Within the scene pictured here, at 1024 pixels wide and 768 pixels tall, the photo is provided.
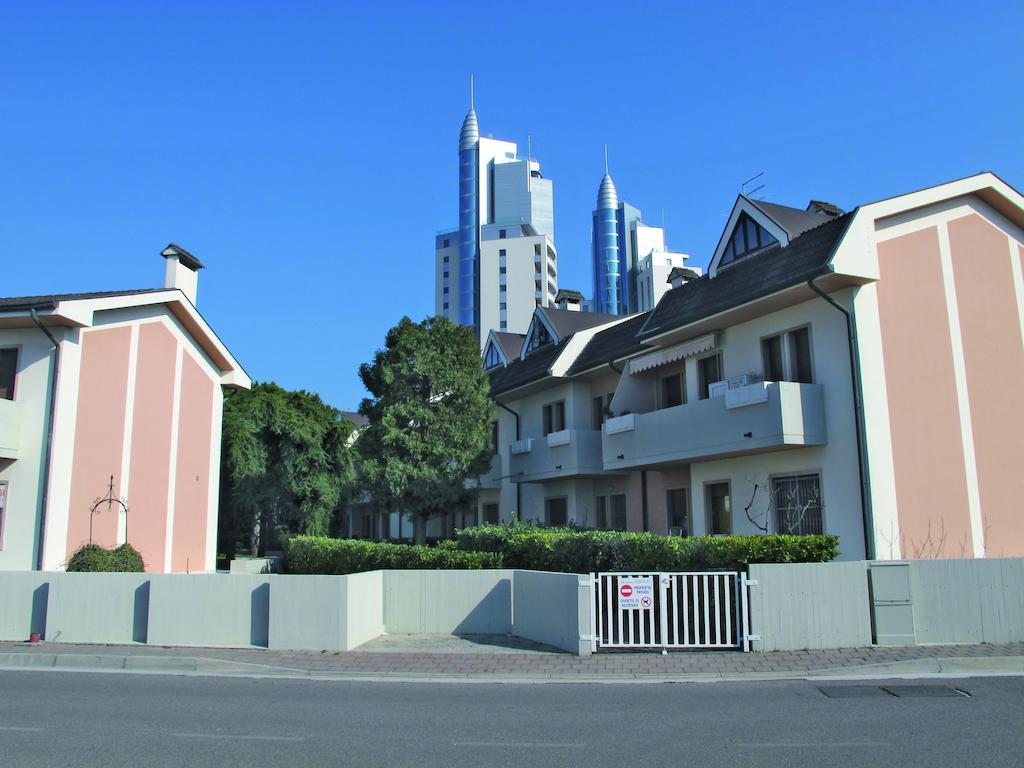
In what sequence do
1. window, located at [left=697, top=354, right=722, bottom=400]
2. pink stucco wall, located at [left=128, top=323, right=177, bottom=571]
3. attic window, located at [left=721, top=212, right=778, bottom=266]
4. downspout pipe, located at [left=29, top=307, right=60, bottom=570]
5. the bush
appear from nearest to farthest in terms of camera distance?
the bush, downspout pipe, located at [left=29, top=307, right=60, bottom=570], attic window, located at [left=721, top=212, right=778, bottom=266], window, located at [left=697, top=354, right=722, bottom=400], pink stucco wall, located at [left=128, top=323, right=177, bottom=571]

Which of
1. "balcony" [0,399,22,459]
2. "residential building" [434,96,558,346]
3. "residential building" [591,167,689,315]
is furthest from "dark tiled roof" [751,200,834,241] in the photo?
"residential building" [591,167,689,315]

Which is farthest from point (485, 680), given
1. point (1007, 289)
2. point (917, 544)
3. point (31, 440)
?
point (1007, 289)

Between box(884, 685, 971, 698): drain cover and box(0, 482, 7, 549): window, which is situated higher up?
box(0, 482, 7, 549): window

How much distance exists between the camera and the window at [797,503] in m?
16.8

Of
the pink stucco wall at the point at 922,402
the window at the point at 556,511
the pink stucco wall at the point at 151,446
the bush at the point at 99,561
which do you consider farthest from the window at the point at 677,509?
the pink stucco wall at the point at 151,446

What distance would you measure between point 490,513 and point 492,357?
839cm

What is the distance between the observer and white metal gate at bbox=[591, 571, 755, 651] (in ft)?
41.1

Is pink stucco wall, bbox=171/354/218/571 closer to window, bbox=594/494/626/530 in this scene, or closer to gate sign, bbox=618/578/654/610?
window, bbox=594/494/626/530

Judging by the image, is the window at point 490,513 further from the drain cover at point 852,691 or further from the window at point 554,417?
the drain cover at point 852,691

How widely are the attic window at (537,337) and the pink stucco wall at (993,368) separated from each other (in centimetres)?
1502

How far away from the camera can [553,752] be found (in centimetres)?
705

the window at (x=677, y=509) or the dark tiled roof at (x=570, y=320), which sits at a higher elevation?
the dark tiled roof at (x=570, y=320)

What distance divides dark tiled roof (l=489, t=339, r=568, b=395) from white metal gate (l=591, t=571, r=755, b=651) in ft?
44.8

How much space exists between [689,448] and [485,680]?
9.37m
